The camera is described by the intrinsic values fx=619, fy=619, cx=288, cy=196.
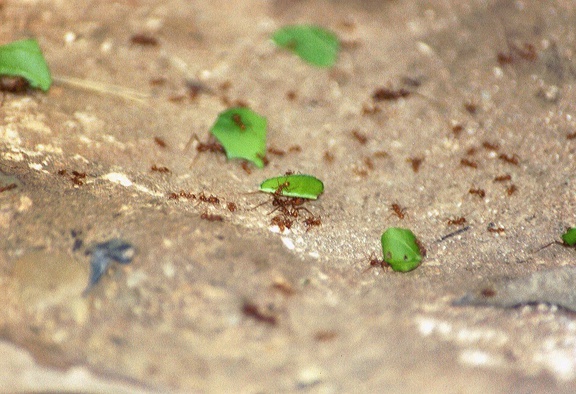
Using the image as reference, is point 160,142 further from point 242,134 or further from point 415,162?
point 415,162

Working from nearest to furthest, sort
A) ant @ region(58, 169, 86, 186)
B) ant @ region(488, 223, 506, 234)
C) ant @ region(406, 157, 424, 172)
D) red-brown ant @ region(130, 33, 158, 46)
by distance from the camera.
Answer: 1. ant @ region(58, 169, 86, 186)
2. ant @ region(488, 223, 506, 234)
3. ant @ region(406, 157, 424, 172)
4. red-brown ant @ region(130, 33, 158, 46)

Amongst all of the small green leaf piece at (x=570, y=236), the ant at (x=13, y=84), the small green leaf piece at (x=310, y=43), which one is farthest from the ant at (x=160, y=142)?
the small green leaf piece at (x=570, y=236)

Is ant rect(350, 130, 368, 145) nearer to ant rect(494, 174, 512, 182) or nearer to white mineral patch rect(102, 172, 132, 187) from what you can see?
ant rect(494, 174, 512, 182)

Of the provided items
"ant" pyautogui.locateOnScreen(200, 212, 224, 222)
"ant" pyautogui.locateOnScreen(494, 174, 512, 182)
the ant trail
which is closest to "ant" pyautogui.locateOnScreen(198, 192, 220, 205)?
"ant" pyautogui.locateOnScreen(200, 212, 224, 222)

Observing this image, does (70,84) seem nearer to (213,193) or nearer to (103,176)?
(103,176)

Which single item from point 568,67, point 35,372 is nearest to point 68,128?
point 35,372

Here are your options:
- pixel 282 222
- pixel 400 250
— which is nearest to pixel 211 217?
pixel 282 222

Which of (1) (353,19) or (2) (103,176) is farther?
(1) (353,19)
